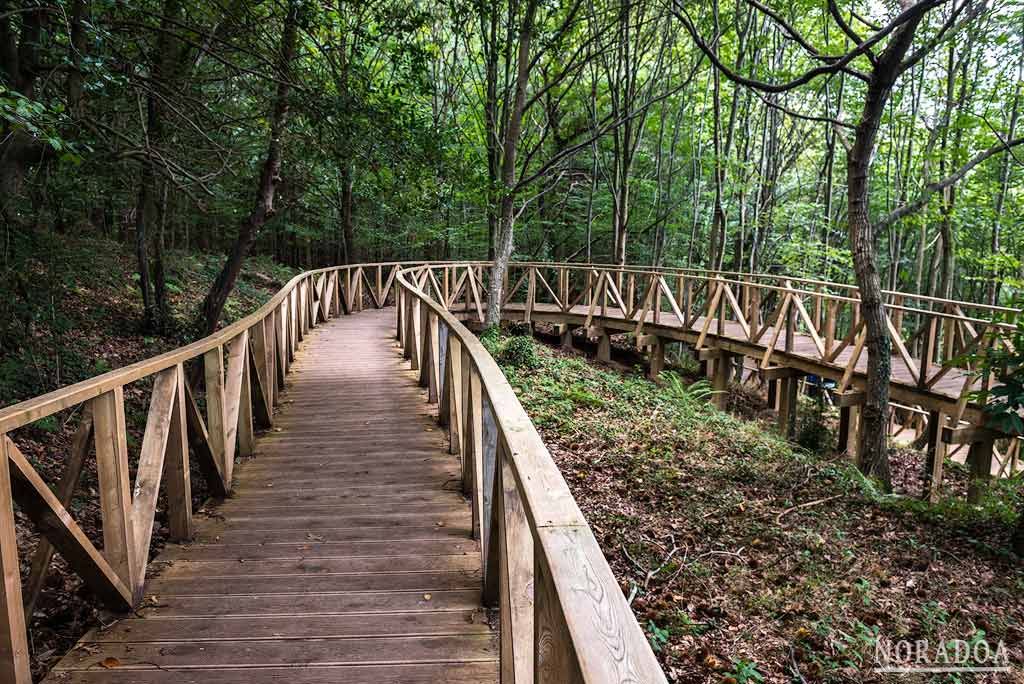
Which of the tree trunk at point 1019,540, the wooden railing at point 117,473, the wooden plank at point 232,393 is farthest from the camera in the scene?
the tree trunk at point 1019,540

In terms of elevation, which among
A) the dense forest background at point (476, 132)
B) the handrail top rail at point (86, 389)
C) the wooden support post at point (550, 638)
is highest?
the dense forest background at point (476, 132)

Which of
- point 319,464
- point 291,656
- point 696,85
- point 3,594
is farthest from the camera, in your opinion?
point 696,85

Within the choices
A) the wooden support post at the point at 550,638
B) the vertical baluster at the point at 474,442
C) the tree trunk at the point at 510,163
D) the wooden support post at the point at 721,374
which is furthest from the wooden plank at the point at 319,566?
the wooden support post at the point at 721,374

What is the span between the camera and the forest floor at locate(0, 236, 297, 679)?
356cm

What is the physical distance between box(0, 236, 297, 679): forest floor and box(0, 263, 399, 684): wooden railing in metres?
0.33

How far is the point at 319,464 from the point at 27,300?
495cm

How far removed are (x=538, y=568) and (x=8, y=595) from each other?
5.59 feet

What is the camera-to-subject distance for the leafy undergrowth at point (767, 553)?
4.16 metres

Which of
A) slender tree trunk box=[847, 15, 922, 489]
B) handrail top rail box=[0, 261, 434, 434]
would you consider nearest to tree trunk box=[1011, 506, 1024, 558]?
slender tree trunk box=[847, 15, 922, 489]

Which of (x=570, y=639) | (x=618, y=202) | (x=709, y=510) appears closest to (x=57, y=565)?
(x=570, y=639)

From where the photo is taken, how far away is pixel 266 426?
5949 millimetres

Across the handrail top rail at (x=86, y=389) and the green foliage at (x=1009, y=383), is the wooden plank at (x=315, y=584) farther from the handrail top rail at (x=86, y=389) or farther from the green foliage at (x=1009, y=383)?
the green foliage at (x=1009, y=383)

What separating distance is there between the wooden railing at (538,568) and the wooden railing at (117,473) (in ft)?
5.04

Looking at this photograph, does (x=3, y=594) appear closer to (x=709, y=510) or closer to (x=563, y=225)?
(x=709, y=510)
